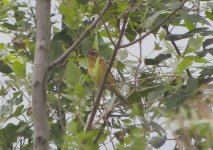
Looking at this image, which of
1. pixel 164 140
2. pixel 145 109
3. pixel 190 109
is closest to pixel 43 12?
pixel 145 109

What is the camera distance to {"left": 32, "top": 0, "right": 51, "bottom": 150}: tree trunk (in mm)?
1146

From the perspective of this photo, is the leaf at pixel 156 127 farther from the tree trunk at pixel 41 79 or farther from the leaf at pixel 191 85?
the tree trunk at pixel 41 79

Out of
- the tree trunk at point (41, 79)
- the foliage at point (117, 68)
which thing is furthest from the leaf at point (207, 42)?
the tree trunk at point (41, 79)

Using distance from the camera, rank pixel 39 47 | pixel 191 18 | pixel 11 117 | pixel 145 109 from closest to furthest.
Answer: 1. pixel 39 47
2. pixel 145 109
3. pixel 191 18
4. pixel 11 117

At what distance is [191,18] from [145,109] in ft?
0.99

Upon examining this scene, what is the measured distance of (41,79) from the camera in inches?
46.4

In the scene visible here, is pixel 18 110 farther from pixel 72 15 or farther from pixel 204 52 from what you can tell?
pixel 204 52

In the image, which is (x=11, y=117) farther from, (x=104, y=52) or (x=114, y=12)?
(x=114, y=12)

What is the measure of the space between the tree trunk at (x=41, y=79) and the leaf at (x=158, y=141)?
12.7 inches

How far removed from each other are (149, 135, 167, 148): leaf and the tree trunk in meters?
0.32

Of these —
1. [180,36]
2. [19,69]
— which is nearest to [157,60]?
[180,36]

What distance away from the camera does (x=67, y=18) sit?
59.2 inches

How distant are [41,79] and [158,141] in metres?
0.39

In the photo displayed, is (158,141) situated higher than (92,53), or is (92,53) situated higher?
(92,53)
